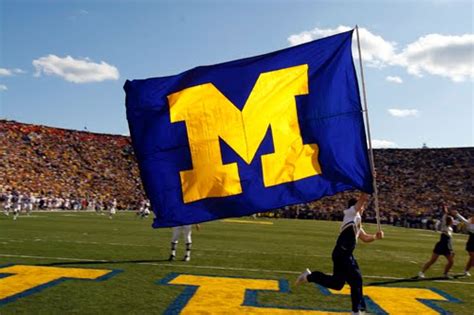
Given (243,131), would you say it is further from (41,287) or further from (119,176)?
(119,176)

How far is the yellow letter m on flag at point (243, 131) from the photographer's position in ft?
22.8

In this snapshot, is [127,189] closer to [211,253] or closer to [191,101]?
[211,253]

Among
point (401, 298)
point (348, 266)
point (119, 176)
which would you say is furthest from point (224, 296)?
point (119, 176)

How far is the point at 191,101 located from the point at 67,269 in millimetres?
5357

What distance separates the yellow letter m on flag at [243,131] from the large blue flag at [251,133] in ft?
0.05

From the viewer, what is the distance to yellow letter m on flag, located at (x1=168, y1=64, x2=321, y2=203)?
22.8 ft

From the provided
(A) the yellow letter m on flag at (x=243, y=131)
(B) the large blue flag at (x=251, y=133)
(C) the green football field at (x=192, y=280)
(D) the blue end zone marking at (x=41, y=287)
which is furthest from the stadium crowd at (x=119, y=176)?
(A) the yellow letter m on flag at (x=243, y=131)

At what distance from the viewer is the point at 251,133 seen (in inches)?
280

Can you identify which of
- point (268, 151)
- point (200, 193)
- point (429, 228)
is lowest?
point (429, 228)

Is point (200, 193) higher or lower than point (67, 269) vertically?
higher

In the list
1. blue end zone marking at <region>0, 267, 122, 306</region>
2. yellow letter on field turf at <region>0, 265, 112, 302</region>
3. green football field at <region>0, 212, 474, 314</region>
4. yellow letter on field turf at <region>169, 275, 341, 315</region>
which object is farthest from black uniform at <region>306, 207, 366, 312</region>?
yellow letter on field turf at <region>0, 265, 112, 302</region>

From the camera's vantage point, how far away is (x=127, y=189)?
59.6 metres

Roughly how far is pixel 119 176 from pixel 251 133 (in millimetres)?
56449

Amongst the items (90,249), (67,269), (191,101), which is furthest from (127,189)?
(191,101)
